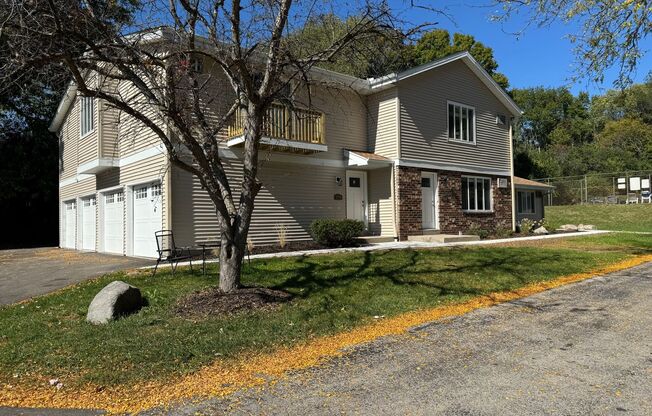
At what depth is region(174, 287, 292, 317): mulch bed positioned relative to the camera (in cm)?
652

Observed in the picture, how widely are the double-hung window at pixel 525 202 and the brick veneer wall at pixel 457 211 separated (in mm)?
5165

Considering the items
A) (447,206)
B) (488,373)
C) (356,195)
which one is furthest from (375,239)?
(488,373)

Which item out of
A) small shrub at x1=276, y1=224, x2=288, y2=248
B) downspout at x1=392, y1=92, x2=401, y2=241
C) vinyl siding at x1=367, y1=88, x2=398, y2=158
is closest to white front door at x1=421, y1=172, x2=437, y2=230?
downspout at x1=392, y1=92, x2=401, y2=241

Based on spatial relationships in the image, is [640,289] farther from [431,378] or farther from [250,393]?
[250,393]

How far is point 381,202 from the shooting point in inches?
679

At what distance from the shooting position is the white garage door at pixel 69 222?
21016 millimetres

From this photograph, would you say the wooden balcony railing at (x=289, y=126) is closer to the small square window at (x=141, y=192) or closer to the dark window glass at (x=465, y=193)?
the small square window at (x=141, y=192)

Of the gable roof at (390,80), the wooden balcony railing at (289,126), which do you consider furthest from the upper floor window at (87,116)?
the wooden balcony railing at (289,126)

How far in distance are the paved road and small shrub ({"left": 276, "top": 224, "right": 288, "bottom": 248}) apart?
26.7 ft

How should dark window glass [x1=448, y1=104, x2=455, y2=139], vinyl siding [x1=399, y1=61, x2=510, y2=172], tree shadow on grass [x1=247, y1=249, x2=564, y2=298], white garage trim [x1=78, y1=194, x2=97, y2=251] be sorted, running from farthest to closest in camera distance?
1. dark window glass [x1=448, y1=104, x2=455, y2=139]
2. white garage trim [x1=78, y1=194, x2=97, y2=251]
3. vinyl siding [x1=399, y1=61, x2=510, y2=172]
4. tree shadow on grass [x1=247, y1=249, x2=564, y2=298]

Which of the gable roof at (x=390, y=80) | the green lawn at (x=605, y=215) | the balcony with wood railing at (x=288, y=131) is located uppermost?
the gable roof at (x=390, y=80)

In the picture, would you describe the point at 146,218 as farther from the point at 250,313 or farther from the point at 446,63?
the point at 446,63

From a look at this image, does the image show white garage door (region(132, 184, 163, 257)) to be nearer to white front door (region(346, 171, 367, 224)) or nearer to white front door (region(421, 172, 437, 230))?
white front door (region(346, 171, 367, 224))

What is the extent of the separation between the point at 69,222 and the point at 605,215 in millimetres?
29898
